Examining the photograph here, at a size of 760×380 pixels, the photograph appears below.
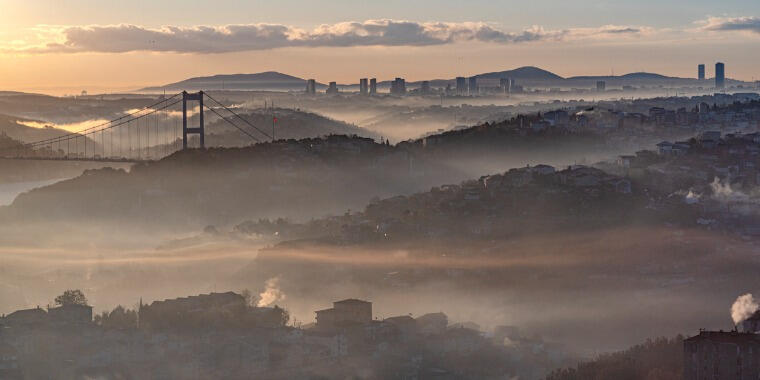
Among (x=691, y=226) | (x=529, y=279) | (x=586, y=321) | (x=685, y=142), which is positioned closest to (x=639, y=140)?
(x=685, y=142)

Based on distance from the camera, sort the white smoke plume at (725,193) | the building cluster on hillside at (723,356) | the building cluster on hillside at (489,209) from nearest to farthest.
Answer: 1. the building cluster on hillside at (723,356)
2. the building cluster on hillside at (489,209)
3. the white smoke plume at (725,193)

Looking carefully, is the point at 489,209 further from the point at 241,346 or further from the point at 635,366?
the point at 635,366

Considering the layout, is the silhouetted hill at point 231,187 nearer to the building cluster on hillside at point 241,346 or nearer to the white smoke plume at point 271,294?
the white smoke plume at point 271,294

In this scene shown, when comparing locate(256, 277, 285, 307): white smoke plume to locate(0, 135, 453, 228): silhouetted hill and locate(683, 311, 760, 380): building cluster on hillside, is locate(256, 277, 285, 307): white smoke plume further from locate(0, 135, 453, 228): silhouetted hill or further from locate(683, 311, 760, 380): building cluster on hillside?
locate(683, 311, 760, 380): building cluster on hillside

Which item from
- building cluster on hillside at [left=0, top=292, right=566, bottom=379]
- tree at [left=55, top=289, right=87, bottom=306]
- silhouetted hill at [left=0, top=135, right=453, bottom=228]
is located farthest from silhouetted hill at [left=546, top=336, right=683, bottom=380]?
silhouetted hill at [left=0, top=135, right=453, bottom=228]

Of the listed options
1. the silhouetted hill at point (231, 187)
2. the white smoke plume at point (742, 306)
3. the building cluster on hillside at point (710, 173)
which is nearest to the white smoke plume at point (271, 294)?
the white smoke plume at point (742, 306)
